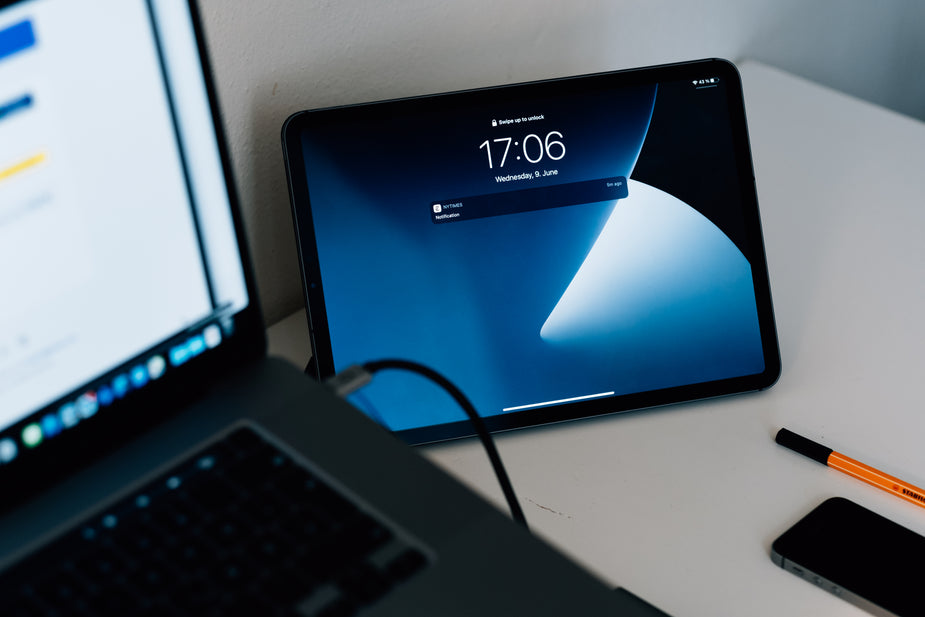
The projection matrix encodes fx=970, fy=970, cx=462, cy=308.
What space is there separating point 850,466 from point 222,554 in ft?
1.46

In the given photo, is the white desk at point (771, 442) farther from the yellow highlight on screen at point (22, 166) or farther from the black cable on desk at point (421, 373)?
the yellow highlight on screen at point (22, 166)

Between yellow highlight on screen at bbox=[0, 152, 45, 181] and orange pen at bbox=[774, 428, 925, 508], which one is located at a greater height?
yellow highlight on screen at bbox=[0, 152, 45, 181]

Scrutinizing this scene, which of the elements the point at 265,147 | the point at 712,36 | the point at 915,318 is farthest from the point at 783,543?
the point at 712,36

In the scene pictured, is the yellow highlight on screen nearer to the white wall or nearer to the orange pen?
the white wall

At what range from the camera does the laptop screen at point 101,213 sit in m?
0.41

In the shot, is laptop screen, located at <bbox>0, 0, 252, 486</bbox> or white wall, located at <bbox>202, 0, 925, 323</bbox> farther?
white wall, located at <bbox>202, 0, 925, 323</bbox>

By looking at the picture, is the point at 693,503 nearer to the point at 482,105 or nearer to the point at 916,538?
the point at 916,538

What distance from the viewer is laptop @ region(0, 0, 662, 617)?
41 cm

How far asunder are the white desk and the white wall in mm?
140

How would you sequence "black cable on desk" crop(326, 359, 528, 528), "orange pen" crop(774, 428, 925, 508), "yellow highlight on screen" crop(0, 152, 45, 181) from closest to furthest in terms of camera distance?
"yellow highlight on screen" crop(0, 152, 45, 181)
"black cable on desk" crop(326, 359, 528, 528)
"orange pen" crop(774, 428, 925, 508)

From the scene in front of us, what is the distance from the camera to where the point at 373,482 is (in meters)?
0.46

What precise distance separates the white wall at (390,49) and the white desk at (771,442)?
14 cm

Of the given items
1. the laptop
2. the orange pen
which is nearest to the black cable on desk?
the laptop

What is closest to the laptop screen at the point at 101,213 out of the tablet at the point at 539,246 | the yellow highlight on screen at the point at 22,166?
the yellow highlight on screen at the point at 22,166
